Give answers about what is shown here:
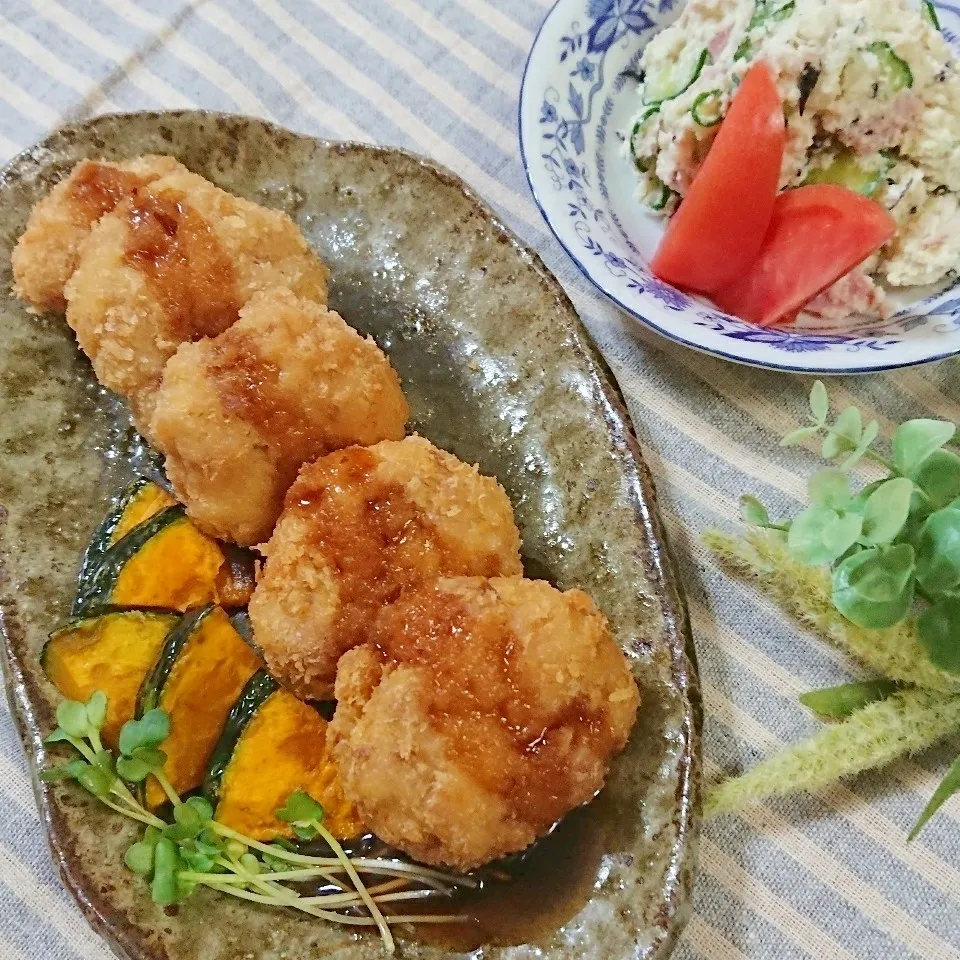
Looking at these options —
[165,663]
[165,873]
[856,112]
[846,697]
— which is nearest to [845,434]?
[846,697]

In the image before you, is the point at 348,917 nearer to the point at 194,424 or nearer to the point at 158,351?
the point at 194,424

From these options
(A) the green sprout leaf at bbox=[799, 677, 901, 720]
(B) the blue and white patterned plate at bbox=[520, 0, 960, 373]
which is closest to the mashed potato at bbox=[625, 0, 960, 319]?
(B) the blue and white patterned plate at bbox=[520, 0, 960, 373]

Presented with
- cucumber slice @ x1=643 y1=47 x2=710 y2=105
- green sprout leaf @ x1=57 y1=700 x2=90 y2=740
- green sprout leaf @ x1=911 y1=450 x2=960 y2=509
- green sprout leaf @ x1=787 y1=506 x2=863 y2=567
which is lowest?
green sprout leaf @ x1=57 y1=700 x2=90 y2=740

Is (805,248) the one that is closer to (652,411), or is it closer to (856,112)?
(856,112)

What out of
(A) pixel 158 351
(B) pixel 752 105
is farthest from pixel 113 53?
(B) pixel 752 105

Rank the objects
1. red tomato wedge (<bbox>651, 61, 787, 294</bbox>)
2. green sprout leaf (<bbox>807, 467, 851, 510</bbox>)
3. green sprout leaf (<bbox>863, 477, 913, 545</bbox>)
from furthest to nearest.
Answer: red tomato wedge (<bbox>651, 61, 787, 294</bbox>)
green sprout leaf (<bbox>807, 467, 851, 510</bbox>)
green sprout leaf (<bbox>863, 477, 913, 545</bbox>)

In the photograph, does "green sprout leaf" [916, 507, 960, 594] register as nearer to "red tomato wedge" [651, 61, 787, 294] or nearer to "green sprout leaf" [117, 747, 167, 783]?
"red tomato wedge" [651, 61, 787, 294]

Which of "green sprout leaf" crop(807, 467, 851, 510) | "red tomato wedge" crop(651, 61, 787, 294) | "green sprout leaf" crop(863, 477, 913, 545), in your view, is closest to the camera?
"green sprout leaf" crop(863, 477, 913, 545)
